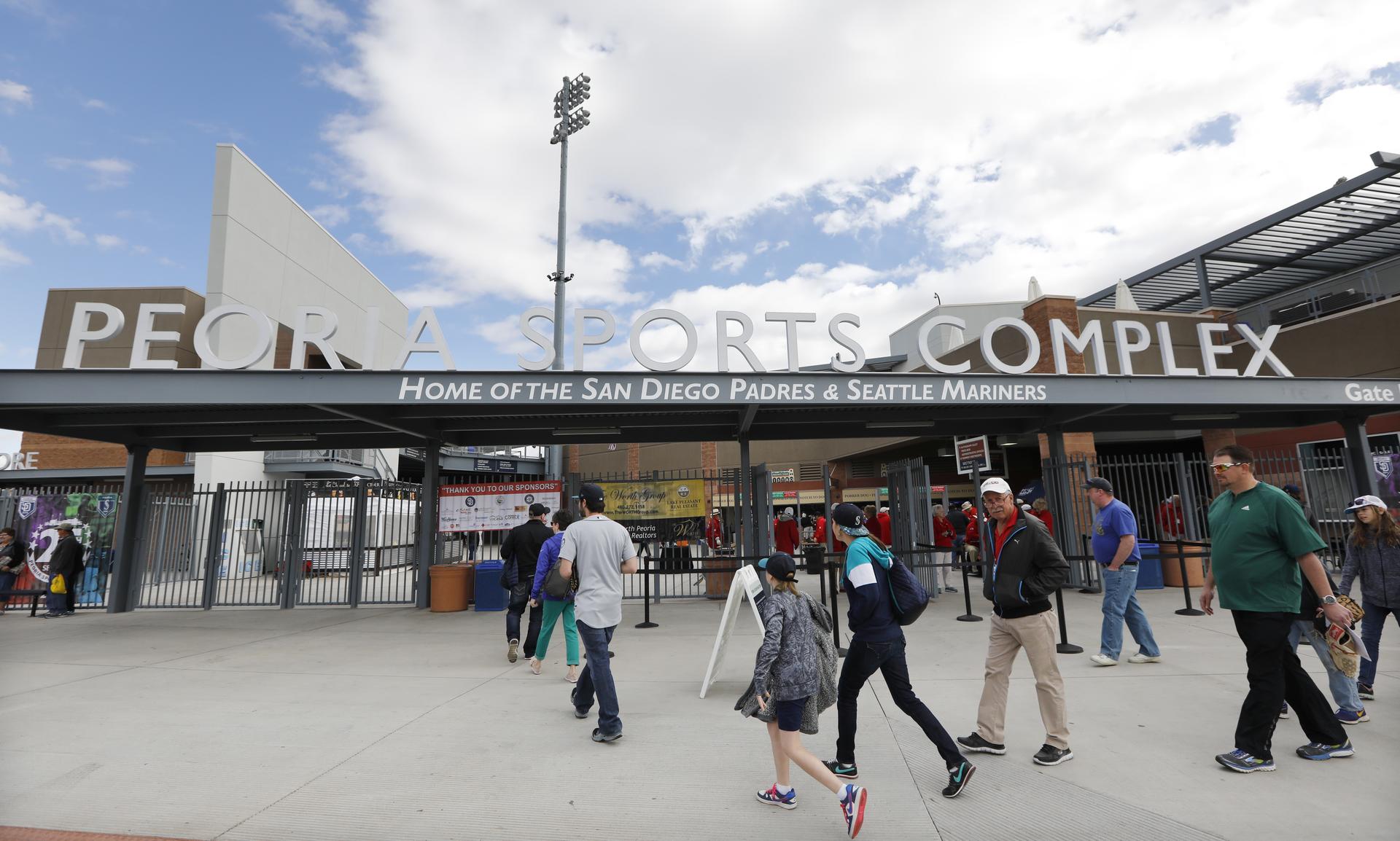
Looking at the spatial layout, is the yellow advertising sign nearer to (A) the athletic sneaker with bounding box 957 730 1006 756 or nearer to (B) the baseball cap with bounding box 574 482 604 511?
(B) the baseball cap with bounding box 574 482 604 511

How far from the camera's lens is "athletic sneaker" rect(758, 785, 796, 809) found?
11.9 ft

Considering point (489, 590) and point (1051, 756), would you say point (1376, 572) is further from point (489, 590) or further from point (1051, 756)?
point (489, 590)

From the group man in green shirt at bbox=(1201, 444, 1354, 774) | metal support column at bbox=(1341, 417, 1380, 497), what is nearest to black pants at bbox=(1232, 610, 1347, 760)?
man in green shirt at bbox=(1201, 444, 1354, 774)

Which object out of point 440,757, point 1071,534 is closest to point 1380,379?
point 1071,534

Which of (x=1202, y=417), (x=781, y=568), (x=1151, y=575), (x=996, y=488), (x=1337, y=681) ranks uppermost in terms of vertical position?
(x=1202, y=417)

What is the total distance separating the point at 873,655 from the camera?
385 cm

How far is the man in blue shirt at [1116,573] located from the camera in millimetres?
6254

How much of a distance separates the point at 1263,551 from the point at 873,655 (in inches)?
94.7

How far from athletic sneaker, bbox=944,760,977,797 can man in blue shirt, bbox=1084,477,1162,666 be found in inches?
134

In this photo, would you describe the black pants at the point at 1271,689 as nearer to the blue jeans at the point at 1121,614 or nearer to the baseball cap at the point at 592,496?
the blue jeans at the point at 1121,614

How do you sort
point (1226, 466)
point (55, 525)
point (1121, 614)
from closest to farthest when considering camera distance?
point (1226, 466), point (1121, 614), point (55, 525)

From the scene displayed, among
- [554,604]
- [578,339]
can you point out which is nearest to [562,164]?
[578,339]

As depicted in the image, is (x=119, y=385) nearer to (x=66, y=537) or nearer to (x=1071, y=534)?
(x=66, y=537)

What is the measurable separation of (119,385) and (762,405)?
8.92 metres
